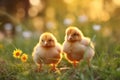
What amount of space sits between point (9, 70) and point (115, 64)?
1065 mm

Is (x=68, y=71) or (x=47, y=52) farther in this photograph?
(x=47, y=52)

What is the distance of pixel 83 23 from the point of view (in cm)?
813

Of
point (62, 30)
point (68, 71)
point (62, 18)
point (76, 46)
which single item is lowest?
point (68, 71)

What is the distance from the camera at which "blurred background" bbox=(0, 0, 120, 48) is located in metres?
7.80

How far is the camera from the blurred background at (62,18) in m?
7.80

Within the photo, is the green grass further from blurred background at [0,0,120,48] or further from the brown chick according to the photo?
blurred background at [0,0,120,48]

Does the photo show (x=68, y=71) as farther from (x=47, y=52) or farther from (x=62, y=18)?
(x=62, y=18)

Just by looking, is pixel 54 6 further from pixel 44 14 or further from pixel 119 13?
pixel 119 13

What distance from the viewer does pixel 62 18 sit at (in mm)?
9602

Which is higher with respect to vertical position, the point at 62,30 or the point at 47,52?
the point at 62,30

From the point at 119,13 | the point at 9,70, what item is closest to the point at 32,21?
the point at 119,13

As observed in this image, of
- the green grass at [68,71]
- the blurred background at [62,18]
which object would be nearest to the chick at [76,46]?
the green grass at [68,71]

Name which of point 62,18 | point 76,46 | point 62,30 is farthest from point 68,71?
point 62,18

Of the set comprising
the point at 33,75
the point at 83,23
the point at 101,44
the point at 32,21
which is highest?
the point at 32,21
